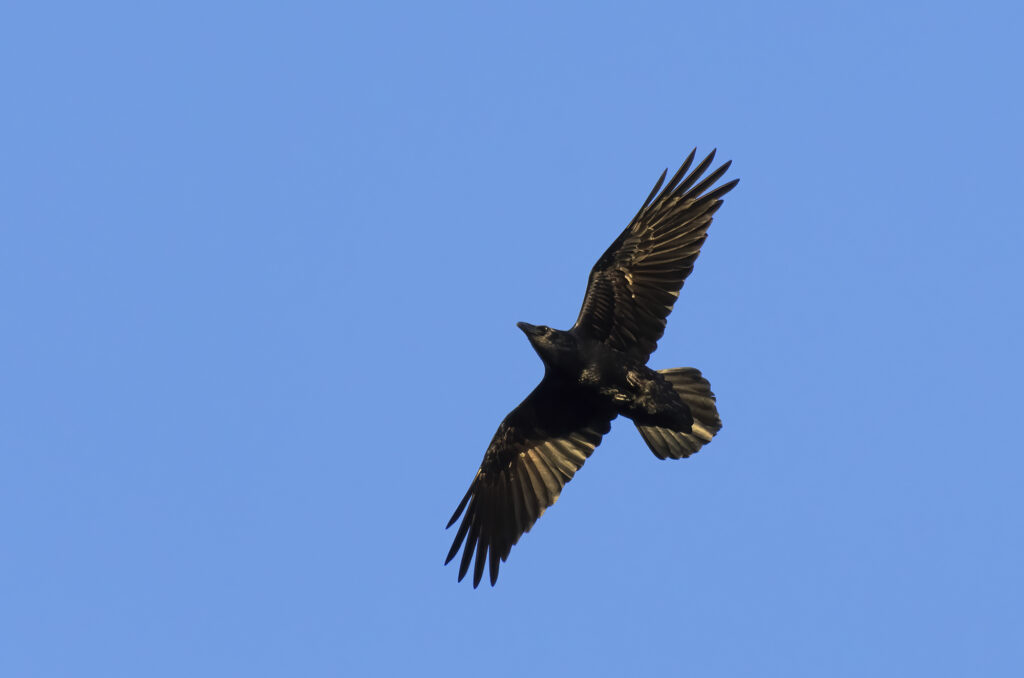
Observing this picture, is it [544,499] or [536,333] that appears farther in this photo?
[544,499]

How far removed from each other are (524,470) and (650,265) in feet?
9.87

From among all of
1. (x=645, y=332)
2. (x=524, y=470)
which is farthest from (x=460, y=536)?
(x=645, y=332)

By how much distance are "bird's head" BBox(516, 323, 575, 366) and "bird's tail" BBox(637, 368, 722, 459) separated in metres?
1.16

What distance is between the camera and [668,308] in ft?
45.4

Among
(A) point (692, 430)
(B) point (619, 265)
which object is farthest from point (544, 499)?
(B) point (619, 265)

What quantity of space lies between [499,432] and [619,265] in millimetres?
2697

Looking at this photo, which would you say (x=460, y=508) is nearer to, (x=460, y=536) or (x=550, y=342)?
(x=460, y=536)

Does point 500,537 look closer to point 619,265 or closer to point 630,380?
point 630,380

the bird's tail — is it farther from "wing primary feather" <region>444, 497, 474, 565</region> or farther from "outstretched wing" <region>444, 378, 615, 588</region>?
"wing primary feather" <region>444, 497, 474, 565</region>

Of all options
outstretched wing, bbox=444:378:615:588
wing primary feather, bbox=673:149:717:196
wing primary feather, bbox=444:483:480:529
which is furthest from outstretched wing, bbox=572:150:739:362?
wing primary feather, bbox=444:483:480:529

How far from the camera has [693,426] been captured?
47.2 ft

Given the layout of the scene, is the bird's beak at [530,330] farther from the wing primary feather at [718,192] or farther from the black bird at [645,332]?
the wing primary feather at [718,192]

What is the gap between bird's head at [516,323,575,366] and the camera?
13.7m

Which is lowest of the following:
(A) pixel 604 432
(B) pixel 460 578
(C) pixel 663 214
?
(B) pixel 460 578
